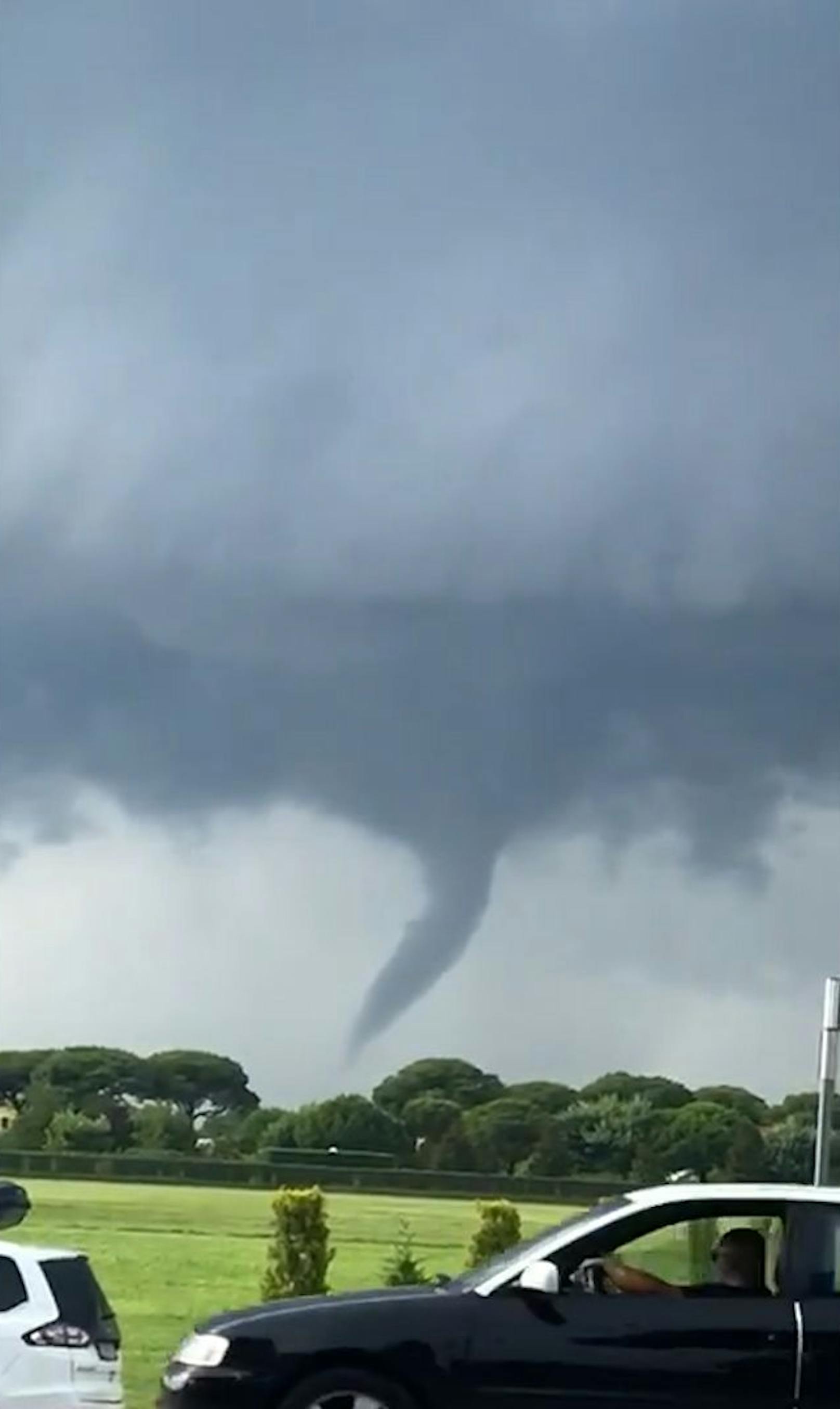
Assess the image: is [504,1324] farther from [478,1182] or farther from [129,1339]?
[478,1182]

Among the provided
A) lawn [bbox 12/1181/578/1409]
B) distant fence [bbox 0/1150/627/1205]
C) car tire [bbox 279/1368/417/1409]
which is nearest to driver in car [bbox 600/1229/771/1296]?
car tire [bbox 279/1368/417/1409]

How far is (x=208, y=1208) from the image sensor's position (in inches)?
1242

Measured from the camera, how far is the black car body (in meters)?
11.5

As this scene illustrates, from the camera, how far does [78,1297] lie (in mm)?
13086

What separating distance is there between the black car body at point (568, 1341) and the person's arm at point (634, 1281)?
6cm

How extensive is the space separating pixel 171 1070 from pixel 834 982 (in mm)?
22046

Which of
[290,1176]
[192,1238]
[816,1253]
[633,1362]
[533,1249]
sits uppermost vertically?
[290,1176]

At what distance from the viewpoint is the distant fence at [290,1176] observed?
3228cm

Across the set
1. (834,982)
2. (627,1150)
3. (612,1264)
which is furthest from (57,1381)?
(627,1150)

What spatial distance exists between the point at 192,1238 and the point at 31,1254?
17.7 metres

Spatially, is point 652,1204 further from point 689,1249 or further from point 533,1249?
point 533,1249

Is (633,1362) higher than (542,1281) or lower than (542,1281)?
lower

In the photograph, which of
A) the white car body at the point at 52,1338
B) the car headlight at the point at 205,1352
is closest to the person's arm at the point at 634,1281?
the car headlight at the point at 205,1352

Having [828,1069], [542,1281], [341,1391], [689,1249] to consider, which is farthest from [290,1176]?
[542,1281]
